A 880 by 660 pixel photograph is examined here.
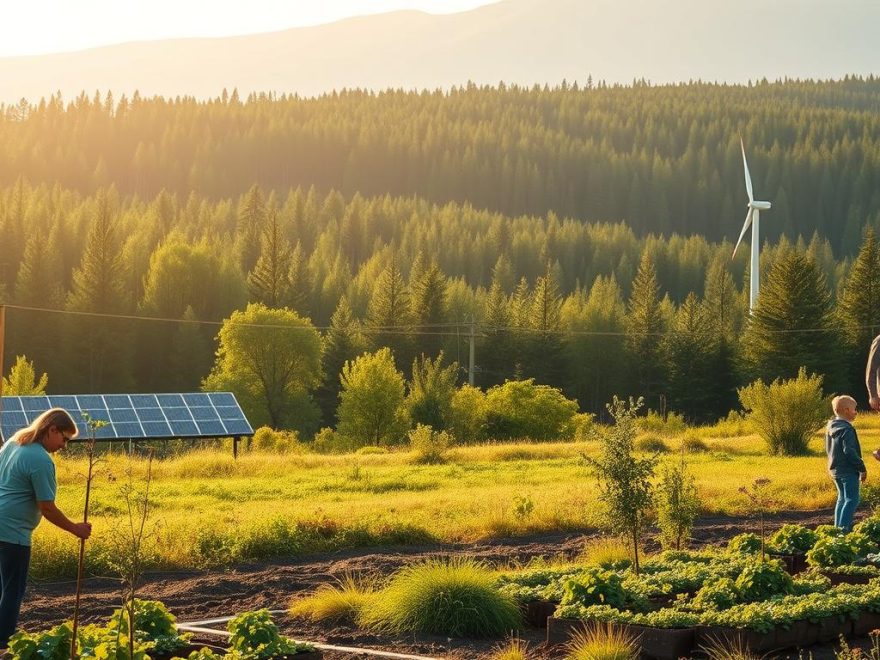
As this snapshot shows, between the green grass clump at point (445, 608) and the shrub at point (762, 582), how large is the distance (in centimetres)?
217

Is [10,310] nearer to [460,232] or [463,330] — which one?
[463,330]

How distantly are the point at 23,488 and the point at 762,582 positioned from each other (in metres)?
6.83

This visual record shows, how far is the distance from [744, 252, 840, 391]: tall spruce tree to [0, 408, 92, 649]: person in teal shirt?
68.5 meters

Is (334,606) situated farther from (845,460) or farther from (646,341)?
(646,341)

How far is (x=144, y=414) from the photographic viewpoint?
40.8 metres

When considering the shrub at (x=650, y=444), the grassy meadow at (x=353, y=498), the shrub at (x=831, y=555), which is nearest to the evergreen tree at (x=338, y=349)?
the shrub at (x=650, y=444)

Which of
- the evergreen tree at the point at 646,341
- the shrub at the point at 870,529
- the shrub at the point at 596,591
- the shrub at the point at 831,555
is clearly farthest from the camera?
the evergreen tree at the point at 646,341

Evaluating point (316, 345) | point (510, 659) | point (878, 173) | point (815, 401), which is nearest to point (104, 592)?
point (510, 659)

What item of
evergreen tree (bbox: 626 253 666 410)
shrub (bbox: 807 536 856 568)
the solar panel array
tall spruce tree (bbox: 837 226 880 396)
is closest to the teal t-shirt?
shrub (bbox: 807 536 856 568)

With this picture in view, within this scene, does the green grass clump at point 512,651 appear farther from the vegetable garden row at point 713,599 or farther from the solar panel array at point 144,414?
the solar panel array at point 144,414

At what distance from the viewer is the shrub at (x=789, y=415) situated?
3872cm

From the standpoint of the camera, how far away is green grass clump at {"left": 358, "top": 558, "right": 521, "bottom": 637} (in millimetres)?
11453

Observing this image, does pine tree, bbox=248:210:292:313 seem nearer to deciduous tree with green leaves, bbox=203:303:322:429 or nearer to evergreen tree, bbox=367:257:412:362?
evergreen tree, bbox=367:257:412:362

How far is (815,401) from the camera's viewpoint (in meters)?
38.7
